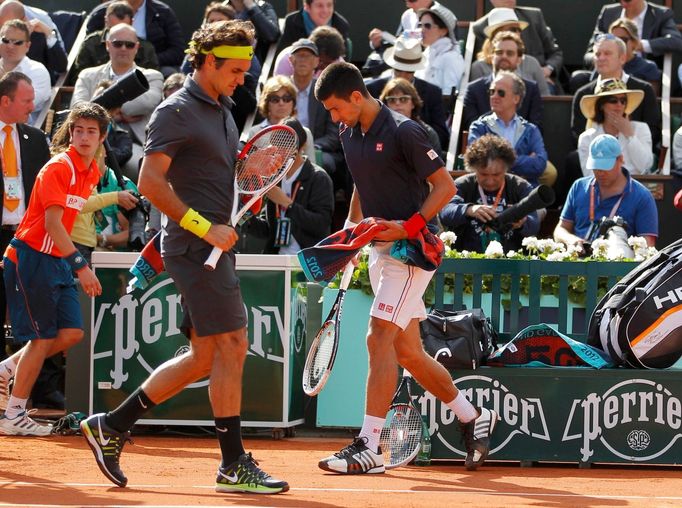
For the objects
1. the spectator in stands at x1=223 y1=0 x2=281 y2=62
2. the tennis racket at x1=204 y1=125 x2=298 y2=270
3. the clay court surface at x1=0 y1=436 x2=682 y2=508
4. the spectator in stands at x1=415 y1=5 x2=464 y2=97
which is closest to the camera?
the clay court surface at x1=0 y1=436 x2=682 y2=508

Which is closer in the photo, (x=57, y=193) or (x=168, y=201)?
(x=168, y=201)

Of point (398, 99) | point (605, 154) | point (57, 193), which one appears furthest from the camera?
point (398, 99)

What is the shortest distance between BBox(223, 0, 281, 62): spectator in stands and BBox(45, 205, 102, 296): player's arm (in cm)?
579

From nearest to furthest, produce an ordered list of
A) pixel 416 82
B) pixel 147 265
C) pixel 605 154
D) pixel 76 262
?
pixel 147 265
pixel 76 262
pixel 605 154
pixel 416 82

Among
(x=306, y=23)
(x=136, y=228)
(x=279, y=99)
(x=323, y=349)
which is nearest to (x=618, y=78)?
(x=279, y=99)

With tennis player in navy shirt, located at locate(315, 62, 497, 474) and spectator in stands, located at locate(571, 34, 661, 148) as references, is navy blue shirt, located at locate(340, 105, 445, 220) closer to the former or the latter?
tennis player in navy shirt, located at locate(315, 62, 497, 474)

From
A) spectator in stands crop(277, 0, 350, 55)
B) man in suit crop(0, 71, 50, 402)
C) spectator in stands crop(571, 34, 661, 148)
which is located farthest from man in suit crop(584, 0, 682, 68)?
man in suit crop(0, 71, 50, 402)

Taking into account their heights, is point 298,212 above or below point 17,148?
below

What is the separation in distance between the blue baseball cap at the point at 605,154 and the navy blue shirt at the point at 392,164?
119 inches

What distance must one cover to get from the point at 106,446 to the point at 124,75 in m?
6.11

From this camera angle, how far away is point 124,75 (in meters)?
12.2

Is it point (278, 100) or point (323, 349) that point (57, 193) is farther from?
point (278, 100)

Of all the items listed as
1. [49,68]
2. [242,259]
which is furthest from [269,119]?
[49,68]

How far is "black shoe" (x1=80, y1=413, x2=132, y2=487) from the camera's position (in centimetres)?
670
